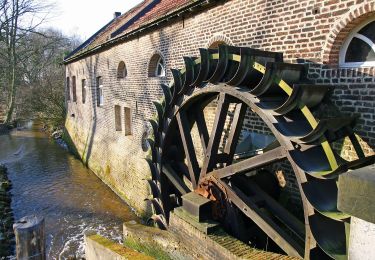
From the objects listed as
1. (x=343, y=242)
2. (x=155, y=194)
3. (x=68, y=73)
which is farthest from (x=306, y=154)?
(x=68, y=73)

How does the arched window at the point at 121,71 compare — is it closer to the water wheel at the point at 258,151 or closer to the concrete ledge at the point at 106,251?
the water wheel at the point at 258,151

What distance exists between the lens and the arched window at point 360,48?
11.8ft

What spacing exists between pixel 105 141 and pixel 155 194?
6.56m

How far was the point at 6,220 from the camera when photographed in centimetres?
880

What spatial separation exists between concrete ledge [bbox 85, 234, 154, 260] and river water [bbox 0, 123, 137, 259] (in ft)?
7.39

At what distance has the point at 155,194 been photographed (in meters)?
5.75

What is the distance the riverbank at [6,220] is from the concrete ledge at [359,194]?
7.74 metres

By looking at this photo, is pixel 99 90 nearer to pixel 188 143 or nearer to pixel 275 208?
pixel 188 143

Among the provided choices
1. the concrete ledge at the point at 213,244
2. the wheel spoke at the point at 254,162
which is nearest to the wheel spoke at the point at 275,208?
the wheel spoke at the point at 254,162

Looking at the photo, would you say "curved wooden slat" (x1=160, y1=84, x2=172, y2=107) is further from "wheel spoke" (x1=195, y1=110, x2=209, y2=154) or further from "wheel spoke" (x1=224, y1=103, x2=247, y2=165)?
"wheel spoke" (x1=224, y1=103, x2=247, y2=165)

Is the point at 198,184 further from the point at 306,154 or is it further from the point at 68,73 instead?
the point at 68,73

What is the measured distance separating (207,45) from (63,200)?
6937mm

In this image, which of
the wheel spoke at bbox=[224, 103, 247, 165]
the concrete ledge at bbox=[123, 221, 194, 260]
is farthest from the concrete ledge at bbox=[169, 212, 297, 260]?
the wheel spoke at bbox=[224, 103, 247, 165]

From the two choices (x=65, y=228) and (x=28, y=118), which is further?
(x=28, y=118)
